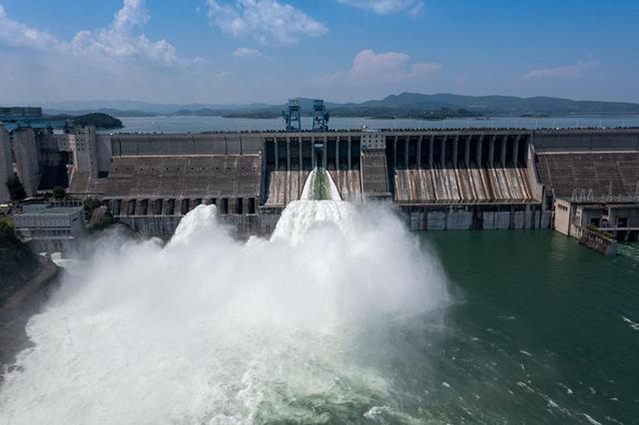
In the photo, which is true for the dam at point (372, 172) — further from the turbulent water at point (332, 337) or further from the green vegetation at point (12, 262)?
the green vegetation at point (12, 262)

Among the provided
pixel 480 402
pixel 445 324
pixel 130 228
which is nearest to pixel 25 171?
pixel 130 228

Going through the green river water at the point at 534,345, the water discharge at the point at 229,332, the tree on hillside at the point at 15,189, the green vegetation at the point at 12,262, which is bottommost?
the green river water at the point at 534,345

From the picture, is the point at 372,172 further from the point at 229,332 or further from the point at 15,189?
the point at 15,189

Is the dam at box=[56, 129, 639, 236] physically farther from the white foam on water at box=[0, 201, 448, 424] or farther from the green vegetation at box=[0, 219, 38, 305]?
the green vegetation at box=[0, 219, 38, 305]

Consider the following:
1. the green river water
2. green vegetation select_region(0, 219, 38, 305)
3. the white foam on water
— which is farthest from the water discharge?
green vegetation select_region(0, 219, 38, 305)

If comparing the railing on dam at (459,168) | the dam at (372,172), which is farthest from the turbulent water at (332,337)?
the railing on dam at (459,168)

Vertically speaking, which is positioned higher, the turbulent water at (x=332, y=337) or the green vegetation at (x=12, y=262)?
the green vegetation at (x=12, y=262)

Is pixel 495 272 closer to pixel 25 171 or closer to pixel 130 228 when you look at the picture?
pixel 130 228
